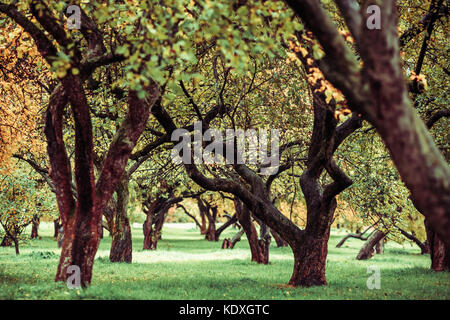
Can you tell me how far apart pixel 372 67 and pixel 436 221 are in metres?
1.99

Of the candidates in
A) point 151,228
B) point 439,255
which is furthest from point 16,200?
point 439,255

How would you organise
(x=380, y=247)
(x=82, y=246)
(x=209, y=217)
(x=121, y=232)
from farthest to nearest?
1. (x=209, y=217)
2. (x=380, y=247)
3. (x=121, y=232)
4. (x=82, y=246)

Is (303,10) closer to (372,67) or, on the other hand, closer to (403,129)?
(372,67)

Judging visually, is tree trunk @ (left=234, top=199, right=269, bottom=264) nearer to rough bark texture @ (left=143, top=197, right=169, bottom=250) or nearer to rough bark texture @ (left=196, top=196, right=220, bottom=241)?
rough bark texture @ (left=143, top=197, right=169, bottom=250)

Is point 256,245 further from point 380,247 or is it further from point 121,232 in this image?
point 380,247

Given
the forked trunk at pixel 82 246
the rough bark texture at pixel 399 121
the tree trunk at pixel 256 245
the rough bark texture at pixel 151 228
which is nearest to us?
the rough bark texture at pixel 399 121

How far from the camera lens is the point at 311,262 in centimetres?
1155

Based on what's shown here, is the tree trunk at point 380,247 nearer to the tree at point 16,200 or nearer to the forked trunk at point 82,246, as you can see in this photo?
the tree at point 16,200

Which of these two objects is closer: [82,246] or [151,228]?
[82,246]

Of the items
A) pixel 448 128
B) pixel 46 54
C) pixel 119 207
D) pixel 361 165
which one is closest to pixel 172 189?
pixel 119 207

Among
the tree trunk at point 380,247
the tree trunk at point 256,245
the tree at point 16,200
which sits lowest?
the tree trunk at point 380,247

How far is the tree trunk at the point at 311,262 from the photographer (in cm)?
1152

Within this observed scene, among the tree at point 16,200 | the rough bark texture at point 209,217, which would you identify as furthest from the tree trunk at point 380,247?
the tree at point 16,200

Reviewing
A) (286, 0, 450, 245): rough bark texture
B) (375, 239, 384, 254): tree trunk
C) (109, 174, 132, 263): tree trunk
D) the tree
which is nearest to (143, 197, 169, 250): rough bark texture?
the tree
